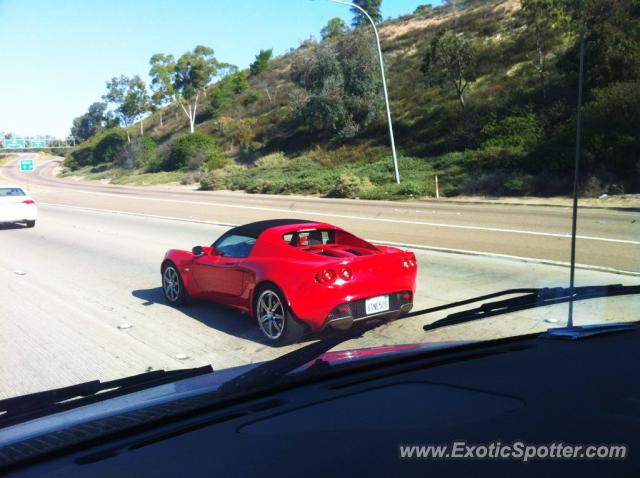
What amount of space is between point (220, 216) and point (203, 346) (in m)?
16.3

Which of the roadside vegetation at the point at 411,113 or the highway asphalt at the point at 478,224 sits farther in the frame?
the roadside vegetation at the point at 411,113

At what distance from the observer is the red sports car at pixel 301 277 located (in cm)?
625

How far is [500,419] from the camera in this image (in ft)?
6.56

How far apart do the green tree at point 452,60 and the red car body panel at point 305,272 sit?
34.9m

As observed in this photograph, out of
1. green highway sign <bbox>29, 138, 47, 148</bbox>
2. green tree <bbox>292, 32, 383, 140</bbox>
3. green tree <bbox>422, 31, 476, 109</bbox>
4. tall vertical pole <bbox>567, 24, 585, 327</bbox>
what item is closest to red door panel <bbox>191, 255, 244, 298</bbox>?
tall vertical pole <bbox>567, 24, 585, 327</bbox>

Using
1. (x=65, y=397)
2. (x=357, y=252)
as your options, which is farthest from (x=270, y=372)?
(x=357, y=252)

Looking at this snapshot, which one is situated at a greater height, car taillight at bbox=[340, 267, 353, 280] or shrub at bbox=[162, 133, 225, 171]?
shrub at bbox=[162, 133, 225, 171]

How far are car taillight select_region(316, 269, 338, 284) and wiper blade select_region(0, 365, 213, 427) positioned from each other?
2.59 m

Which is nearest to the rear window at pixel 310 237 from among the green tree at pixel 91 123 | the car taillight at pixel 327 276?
the car taillight at pixel 327 276

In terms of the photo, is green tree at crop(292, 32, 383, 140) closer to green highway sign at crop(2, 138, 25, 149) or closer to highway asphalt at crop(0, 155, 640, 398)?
green highway sign at crop(2, 138, 25, 149)

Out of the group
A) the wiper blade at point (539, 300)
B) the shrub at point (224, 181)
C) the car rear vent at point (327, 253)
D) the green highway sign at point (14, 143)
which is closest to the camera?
the wiper blade at point (539, 300)

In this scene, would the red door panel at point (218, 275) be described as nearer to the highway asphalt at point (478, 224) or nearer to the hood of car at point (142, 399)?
the hood of car at point (142, 399)

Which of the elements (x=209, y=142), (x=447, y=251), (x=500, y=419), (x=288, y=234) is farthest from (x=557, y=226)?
(x=209, y=142)

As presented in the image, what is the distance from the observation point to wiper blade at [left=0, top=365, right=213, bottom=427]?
311 cm
